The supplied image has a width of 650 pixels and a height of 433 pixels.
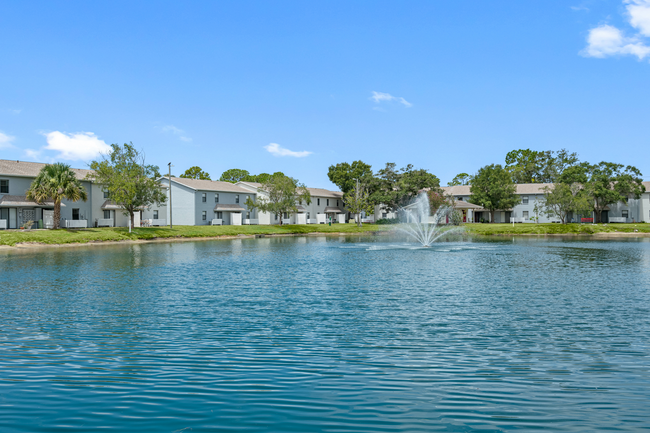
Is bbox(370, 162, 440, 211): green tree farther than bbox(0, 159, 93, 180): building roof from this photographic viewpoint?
Yes

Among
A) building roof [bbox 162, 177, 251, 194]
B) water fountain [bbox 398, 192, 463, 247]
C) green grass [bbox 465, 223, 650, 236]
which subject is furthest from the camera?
water fountain [bbox 398, 192, 463, 247]

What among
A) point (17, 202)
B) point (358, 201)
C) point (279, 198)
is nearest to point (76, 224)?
point (17, 202)

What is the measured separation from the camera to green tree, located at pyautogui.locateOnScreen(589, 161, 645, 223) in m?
87.1

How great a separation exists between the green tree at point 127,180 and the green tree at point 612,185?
73.4m

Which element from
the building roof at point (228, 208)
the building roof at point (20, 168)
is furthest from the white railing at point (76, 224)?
the building roof at point (228, 208)

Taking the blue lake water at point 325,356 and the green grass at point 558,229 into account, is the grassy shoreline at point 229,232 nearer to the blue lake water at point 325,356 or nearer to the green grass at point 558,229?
the green grass at point 558,229

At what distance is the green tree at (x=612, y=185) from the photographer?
286 feet

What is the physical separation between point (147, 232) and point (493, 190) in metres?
64.5

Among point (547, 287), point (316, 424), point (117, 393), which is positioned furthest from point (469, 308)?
point (117, 393)

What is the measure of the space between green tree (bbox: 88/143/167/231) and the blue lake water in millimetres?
40979

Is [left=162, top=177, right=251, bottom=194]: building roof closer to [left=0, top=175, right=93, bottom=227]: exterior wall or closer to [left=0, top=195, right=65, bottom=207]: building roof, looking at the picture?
[left=0, top=175, right=93, bottom=227]: exterior wall

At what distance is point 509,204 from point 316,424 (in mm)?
95225

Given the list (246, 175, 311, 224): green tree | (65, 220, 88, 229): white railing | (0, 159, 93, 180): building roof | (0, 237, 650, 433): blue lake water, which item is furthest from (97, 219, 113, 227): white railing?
(0, 237, 650, 433): blue lake water

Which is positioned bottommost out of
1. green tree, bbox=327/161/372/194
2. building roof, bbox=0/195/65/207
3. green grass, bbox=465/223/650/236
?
green grass, bbox=465/223/650/236
